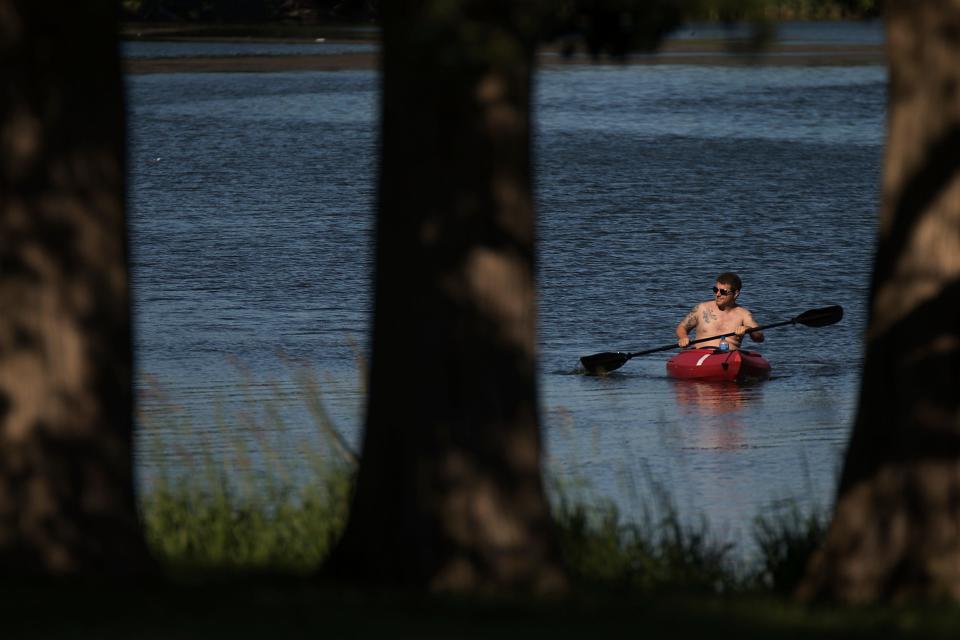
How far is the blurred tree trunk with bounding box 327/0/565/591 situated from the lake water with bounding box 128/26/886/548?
11.2 ft

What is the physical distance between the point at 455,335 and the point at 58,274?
1477 millimetres

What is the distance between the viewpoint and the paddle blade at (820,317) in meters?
19.6

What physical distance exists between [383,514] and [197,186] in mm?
32178

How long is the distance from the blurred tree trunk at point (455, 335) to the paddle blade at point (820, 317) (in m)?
11.8

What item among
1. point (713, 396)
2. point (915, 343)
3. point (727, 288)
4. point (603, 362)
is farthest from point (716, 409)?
point (915, 343)

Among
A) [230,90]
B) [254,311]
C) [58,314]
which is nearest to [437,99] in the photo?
[58,314]

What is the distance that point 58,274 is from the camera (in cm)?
766

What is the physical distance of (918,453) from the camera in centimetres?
827

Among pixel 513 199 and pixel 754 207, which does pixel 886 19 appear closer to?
pixel 513 199

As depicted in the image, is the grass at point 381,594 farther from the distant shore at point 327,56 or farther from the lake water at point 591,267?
the distant shore at point 327,56

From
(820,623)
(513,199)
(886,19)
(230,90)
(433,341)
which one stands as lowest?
(230,90)

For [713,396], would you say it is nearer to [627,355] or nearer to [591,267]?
[627,355]

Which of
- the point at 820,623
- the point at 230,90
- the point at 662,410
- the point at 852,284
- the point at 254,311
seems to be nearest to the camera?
the point at 820,623

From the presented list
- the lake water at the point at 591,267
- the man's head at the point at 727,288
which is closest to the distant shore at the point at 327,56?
the lake water at the point at 591,267
